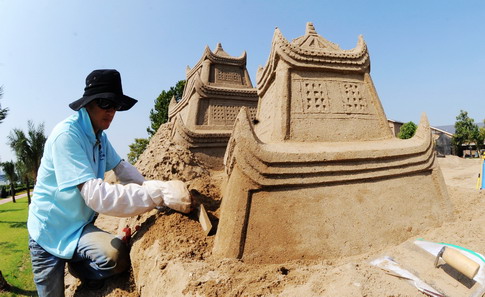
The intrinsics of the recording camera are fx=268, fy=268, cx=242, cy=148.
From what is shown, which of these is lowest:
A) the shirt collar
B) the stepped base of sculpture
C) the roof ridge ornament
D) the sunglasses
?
the stepped base of sculpture

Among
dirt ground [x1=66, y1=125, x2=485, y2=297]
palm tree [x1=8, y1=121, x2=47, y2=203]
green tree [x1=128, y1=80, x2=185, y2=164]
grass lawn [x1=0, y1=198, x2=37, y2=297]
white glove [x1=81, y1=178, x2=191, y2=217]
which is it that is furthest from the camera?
green tree [x1=128, y1=80, x2=185, y2=164]

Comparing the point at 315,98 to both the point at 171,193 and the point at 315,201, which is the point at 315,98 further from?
the point at 171,193

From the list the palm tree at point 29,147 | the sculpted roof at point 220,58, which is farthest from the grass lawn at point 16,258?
the sculpted roof at point 220,58

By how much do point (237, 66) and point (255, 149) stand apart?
8587mm

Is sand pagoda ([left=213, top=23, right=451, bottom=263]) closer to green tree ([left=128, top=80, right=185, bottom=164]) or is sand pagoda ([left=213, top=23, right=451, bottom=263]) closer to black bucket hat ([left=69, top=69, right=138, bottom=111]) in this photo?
black bucket hat ([left=69, top=69, right=138, bottom=111])

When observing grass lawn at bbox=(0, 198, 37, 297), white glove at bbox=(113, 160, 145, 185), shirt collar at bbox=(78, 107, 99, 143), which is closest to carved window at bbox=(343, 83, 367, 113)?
white glove at bbox=(113, 160, 145, 185)

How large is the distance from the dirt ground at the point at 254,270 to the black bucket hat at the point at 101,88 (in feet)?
4.16

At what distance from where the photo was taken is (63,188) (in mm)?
1979

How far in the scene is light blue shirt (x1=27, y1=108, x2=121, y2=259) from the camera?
79.7 inches

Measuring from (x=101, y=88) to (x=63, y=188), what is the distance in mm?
828

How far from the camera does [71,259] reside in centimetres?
222

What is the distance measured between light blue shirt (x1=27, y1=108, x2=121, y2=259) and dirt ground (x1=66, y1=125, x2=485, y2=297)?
2.00 ft

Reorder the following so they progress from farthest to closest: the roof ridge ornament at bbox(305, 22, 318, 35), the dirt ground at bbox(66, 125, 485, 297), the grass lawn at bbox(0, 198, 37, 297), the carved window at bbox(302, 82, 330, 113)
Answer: the grass lawn at bbox(0, 198, 37, 297)
the roof ridge ornament at bbox(305, 22, 318, 35)
the carved window at bbox(302, 82, 330, 113)
the dirt ground at bbox(66, 125, 485, 297)

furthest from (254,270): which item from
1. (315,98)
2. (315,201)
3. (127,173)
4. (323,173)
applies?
(315,98)
